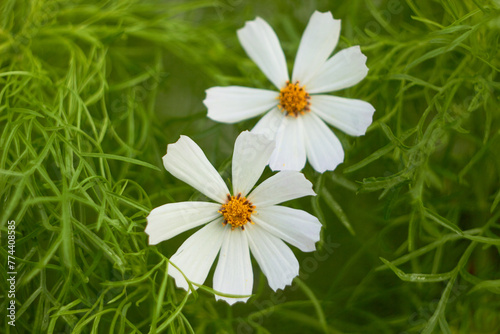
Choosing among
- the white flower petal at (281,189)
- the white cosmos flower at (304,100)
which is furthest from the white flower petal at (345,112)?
the white flower petal at (281,189)

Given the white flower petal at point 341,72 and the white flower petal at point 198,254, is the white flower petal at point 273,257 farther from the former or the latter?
the white flower petal at point 341,72

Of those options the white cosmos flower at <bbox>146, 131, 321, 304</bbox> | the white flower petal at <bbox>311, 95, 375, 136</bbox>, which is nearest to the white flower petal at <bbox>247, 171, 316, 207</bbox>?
the white cosmos flower at <bbox>146, 131, 321, 304</bbox>

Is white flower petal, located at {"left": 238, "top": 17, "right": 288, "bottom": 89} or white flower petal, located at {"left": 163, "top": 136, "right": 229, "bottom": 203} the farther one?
white flower petal, located at {"left": 238, "top": 17, "right": 288, "bottom": 89}

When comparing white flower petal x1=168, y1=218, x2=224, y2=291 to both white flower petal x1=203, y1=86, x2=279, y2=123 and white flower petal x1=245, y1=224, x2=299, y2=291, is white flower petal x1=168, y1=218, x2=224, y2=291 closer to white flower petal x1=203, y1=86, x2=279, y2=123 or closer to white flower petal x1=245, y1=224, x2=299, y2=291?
white flower petal x1=245, y1=224, x2=299, y2=291

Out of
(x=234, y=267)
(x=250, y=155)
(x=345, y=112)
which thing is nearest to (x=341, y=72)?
(x=345, y=112)

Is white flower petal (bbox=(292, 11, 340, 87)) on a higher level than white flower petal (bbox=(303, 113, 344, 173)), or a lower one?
higher

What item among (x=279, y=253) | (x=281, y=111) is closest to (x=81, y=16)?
(x=281, y=111)
